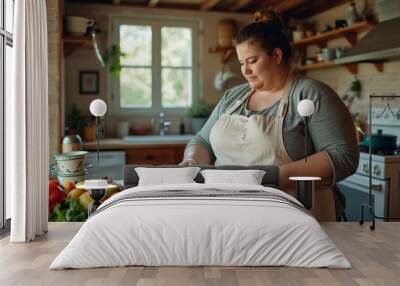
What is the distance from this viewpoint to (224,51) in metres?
6.45

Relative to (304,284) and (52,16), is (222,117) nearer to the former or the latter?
(304,284)

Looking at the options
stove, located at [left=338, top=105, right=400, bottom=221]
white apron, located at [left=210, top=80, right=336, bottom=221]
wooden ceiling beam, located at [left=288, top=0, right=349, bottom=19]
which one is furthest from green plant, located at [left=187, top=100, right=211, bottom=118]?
white apron, located at [left=210, top=80, right=336, bottom=221]

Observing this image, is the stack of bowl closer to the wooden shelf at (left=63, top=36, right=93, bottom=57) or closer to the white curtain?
the white curtain

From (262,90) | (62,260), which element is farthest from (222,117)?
(62,260)

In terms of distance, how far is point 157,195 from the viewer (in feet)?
7.52

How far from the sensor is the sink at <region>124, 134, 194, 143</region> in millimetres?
5597

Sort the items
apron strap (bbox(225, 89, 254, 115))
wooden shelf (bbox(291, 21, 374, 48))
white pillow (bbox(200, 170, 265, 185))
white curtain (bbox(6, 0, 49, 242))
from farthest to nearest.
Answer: wooden shelf (bbox(291, 21, 374, 48)), apron strap (bbox(225, 89, 254, 115)), white pillow (bbox(200, 170, 265, 185)), white curtain (bbox(6, 0, 49, 242))

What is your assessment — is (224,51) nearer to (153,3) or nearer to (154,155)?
(153,3)

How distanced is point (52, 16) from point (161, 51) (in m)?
1.90

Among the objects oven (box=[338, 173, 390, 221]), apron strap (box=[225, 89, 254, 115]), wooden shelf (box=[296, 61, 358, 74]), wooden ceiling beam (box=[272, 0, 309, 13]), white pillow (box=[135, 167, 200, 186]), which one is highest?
wooden ceiling beam (box=[272, 0, 309, 13])

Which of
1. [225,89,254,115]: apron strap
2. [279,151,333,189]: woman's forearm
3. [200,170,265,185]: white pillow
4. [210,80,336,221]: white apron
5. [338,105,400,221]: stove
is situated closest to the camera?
[200,170,265,185]: white pillow

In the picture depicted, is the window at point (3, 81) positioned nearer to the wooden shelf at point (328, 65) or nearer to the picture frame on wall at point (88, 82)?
the picture frame on wall at point (88, 82)

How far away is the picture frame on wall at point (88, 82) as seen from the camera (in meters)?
6.07

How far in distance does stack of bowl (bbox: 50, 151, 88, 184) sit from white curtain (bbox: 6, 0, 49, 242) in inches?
7.9
